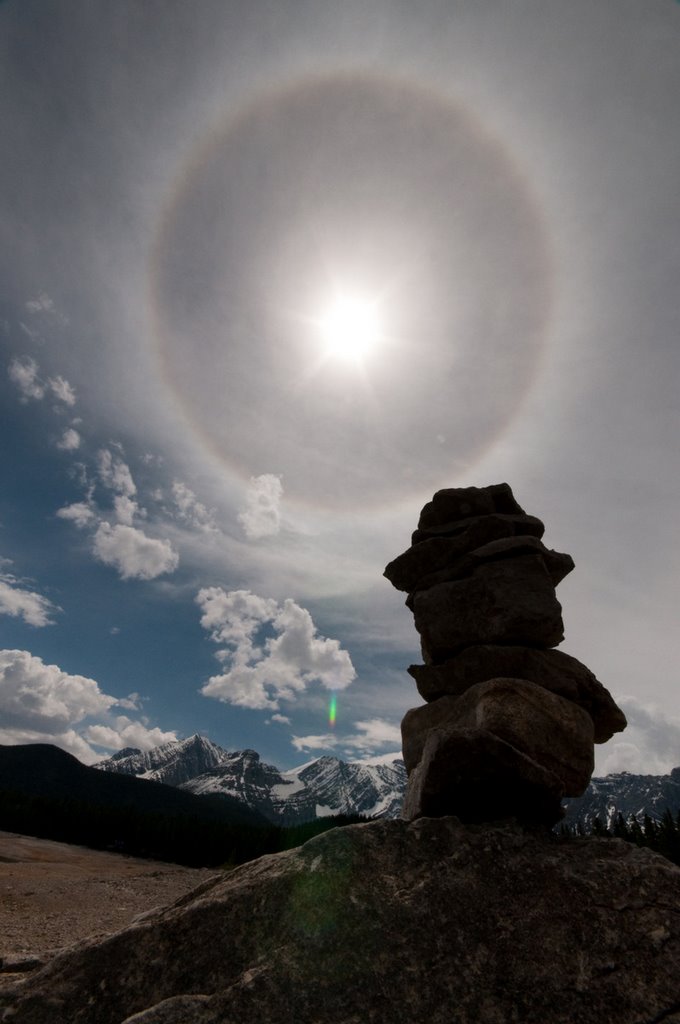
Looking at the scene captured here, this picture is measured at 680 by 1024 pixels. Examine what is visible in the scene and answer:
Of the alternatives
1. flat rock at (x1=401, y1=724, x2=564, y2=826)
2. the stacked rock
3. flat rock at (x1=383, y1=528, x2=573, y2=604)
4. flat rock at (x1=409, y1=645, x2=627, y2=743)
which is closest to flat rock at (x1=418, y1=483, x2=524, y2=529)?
the stacked rock

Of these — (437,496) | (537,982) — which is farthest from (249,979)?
(437,496)

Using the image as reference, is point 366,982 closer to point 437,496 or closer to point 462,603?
point 462,603

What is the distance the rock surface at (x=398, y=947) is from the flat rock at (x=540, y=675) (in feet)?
17.5

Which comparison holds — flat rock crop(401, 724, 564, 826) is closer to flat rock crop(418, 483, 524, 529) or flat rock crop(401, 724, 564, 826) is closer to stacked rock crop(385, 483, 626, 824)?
stacked rock crop(385, 483, 626, 824)

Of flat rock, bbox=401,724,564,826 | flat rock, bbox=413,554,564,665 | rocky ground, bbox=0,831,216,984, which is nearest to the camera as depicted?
flat rock, bbox=401,724,564,826

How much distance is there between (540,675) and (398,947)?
8498mm

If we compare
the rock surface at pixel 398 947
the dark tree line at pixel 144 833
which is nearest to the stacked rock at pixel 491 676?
the rock surface at pixel 398 947

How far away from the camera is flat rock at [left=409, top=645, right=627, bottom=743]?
14578 mm

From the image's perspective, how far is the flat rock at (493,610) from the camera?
15.3 metres

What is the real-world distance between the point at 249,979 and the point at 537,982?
3.86 m

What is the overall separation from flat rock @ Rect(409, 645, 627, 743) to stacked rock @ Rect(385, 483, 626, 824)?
0.03m

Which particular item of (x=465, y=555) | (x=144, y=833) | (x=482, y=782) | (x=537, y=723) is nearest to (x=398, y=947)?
(x=482, y=782)

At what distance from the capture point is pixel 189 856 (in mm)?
119562

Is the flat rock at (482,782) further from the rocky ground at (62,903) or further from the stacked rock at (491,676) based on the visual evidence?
the rocky ground at (62,903)
